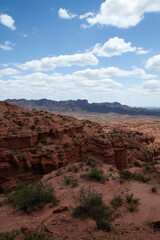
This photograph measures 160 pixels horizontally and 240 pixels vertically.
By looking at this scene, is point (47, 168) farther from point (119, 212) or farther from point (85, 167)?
point (119, 212)

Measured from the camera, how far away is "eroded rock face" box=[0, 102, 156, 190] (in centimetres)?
1580

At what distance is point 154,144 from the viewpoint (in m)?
36.8

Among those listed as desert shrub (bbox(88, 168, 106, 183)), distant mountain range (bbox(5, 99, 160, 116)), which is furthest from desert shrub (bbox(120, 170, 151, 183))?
distant mountain range (bbox(5, 99, 160, 116))

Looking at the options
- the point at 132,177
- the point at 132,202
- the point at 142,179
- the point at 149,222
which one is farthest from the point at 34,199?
the point at 142,179

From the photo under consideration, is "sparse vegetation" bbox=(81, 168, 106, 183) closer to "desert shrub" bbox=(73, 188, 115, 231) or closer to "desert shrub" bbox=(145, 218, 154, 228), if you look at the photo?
"desert shrub" bbox=(73, 188, 115, 231)

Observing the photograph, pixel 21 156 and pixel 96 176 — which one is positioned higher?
pixel 21 156

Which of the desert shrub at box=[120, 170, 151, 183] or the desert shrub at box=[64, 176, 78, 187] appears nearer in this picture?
the desert shrub at box=[64, 176, 78, 187]

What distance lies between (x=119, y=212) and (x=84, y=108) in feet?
567

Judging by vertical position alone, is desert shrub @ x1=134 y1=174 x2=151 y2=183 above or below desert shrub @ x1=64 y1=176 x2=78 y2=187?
below

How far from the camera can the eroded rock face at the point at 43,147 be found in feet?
51.9

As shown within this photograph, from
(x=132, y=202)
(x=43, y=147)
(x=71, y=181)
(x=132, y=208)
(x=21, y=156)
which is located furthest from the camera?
(x=43, y=147)

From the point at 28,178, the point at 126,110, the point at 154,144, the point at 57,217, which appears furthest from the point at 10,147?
the point at 126,110

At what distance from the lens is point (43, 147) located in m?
17.8

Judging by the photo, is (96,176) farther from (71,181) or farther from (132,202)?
(132,202)
